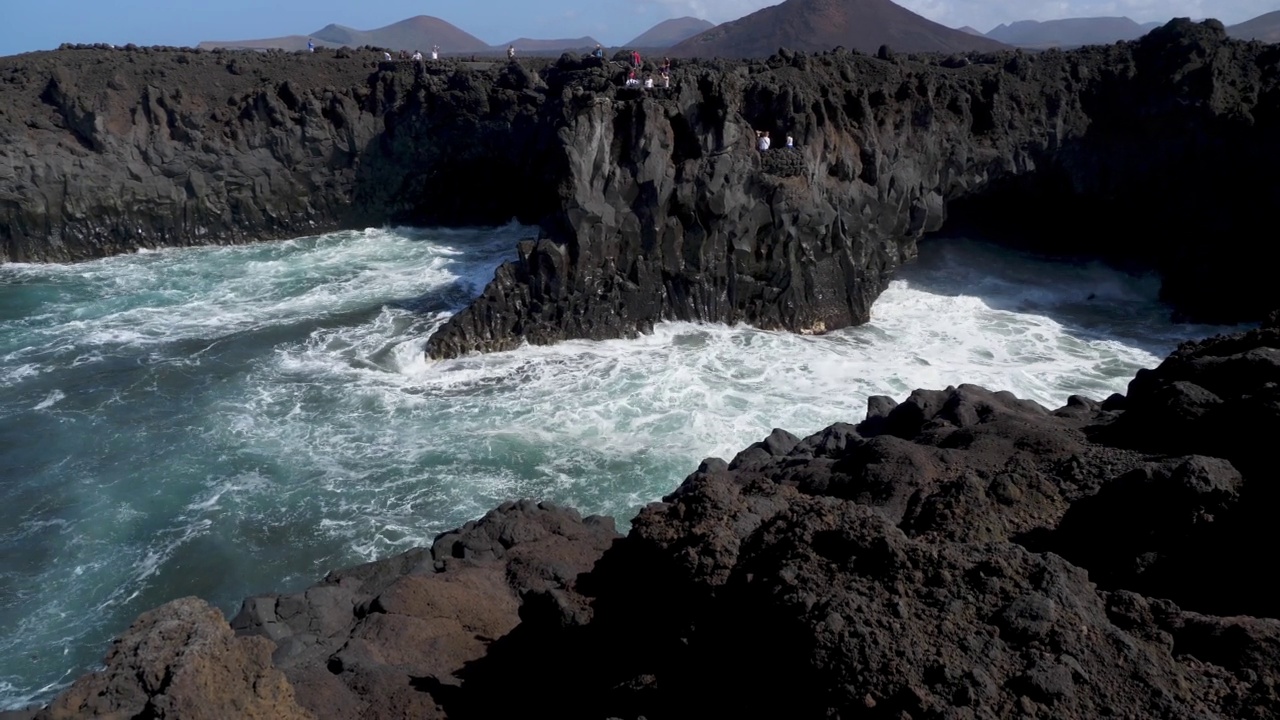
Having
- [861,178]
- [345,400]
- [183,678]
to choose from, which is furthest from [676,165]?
[183,678]

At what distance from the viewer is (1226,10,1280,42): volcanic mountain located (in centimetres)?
5638

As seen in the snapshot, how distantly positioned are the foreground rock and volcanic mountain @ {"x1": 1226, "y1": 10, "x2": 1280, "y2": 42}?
186 ft

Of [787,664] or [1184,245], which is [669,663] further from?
[1184,245]

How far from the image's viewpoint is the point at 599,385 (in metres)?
21.6

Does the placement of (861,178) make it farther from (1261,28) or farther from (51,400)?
(1261,28)

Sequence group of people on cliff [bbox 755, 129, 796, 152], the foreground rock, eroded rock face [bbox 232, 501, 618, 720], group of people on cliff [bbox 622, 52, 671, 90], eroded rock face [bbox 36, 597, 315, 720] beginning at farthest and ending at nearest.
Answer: group of people on cliff [bbox 622, 52, 671, 90] → group of people on cliff [bbox 755, 129, 796, 152] → eroded rock face [bbox 232, 501, 618, 720] → eroded rock face [bbox 36, 597, 315, 720] → the foreground rock

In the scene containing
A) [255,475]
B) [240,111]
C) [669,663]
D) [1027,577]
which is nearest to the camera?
[1027,577]

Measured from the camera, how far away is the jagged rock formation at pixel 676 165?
2427cm

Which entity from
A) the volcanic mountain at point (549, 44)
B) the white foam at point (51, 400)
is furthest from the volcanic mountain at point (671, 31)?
the white foam at point (51, 400)

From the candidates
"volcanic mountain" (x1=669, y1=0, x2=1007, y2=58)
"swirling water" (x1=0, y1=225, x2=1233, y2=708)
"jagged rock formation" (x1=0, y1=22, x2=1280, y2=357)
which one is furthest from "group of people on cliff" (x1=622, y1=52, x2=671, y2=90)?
"volcanic mountain" (x1=669, y1=0, x2=1007, y2=58)

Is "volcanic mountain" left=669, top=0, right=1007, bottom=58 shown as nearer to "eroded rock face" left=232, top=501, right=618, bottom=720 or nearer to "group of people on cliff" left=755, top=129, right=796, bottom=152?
"group of people on cliff" left=755, top=129, right=796, bottom=152

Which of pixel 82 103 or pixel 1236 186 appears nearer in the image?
pixel 1236 186

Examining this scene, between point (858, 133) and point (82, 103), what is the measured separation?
26.9m

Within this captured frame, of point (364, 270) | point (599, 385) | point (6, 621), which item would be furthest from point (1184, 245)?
point (6, 621)
